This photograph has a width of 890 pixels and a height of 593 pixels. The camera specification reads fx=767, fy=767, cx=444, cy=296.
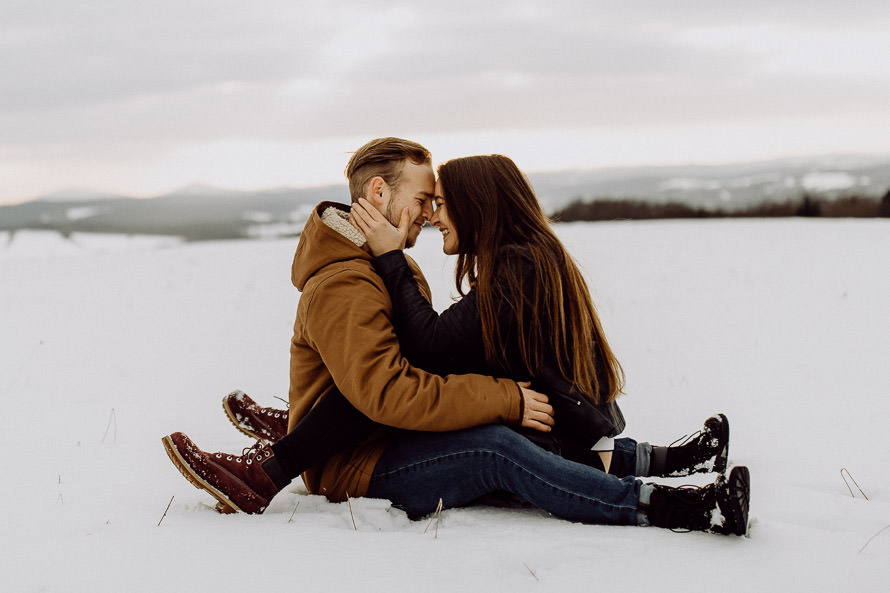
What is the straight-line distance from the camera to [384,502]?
3.25 meters

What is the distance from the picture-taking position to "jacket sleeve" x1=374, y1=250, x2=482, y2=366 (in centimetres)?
328

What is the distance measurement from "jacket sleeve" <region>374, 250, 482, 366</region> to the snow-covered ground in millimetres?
702

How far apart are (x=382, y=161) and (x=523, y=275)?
3.09ft

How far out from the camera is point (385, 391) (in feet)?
10.2

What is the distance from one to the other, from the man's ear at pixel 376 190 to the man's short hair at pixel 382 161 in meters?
0.03

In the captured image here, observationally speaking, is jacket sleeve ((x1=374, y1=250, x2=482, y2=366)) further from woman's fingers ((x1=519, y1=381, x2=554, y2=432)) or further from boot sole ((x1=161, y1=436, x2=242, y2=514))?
boot sole ((x1=161, y1=436, x2=242, y2=514))

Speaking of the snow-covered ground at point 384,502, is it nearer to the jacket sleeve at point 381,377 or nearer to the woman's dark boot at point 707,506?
the woman's dark boot at point 707,506

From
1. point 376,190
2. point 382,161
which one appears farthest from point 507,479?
point 382,161

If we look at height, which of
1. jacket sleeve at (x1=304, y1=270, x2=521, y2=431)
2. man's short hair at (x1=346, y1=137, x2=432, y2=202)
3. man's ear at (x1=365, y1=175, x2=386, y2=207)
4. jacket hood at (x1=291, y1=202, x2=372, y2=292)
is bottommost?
jacket sleeve at (x1=304, y1=270, x2=521, y2=431)

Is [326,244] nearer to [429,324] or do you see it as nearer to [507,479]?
[429,324]

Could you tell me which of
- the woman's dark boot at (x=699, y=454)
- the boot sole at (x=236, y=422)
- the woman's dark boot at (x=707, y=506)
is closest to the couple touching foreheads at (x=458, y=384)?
the woman's dark boot at (x=707, y=506)

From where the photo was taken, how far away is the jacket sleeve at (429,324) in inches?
129

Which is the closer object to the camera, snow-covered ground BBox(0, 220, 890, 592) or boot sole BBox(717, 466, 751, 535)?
snow-covered ground BBox(0, 220, 890, 592)

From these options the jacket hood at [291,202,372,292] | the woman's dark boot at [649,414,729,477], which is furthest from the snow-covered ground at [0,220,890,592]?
the jacket hood at [291,202,372,292]
